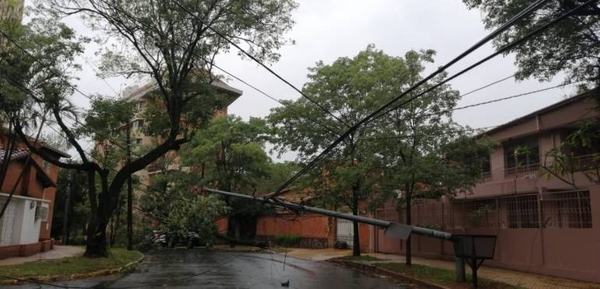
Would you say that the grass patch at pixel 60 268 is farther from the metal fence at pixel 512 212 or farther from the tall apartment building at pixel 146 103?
the metal fence at pixel 512 212

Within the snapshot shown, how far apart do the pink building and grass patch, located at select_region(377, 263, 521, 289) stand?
8.58ft

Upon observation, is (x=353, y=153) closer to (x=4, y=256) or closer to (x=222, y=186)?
(x=4, y=256)

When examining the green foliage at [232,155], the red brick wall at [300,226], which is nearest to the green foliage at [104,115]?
the red brick wall at [300,226]

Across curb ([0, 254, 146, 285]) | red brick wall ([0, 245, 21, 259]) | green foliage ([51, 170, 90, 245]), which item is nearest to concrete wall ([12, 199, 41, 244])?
red brick wall ([0, 245, 21, 259])

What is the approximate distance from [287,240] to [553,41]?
30451mm

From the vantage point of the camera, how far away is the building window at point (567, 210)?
51.9 feet

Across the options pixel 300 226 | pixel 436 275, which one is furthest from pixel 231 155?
pixel 436 275

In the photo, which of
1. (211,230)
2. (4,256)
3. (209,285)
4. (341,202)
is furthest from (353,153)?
(4,256)

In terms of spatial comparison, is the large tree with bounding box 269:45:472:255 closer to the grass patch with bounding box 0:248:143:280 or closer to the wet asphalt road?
the wet asphalt road

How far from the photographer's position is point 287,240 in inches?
1644

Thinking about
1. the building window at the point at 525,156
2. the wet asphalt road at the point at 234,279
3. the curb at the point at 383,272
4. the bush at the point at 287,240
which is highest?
→ the building window at the point at 525,156

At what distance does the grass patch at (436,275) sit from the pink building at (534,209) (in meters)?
2.61

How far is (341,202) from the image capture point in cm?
2678

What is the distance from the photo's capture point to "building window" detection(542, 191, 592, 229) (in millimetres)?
15830
